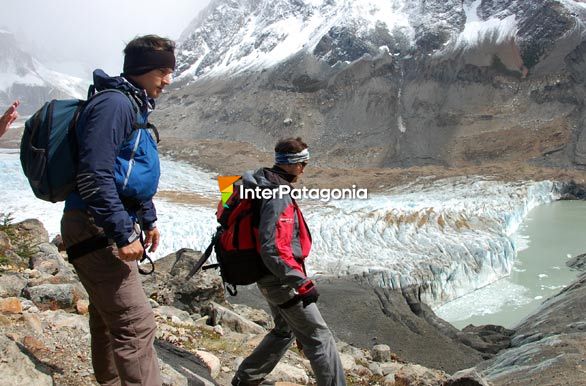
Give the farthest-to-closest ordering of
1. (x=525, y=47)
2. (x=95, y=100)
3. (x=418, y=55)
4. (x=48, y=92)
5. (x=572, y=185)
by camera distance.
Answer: (x=48, y=92) < (x=418, y=55) < (x=525, y=47) < (x=572, y=185) < (x=95, y=100)

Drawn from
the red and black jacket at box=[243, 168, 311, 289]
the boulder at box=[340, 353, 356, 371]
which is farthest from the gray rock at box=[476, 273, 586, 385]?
the red and black jacket at box=[243, 168, 311, 289]

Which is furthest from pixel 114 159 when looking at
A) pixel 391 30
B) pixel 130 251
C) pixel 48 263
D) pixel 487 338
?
pixel 391 30

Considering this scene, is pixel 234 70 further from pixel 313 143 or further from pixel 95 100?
pixel 95 100

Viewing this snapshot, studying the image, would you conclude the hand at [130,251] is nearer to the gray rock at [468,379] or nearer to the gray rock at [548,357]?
the gray rock at [468,379]

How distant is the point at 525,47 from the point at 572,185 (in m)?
29.9

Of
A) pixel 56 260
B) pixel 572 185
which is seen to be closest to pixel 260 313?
pixel 56 260

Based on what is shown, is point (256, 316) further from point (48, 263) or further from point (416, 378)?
point (416, 378)

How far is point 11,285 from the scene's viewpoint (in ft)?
17.5

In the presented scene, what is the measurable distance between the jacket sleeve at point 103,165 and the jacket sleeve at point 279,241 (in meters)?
0.92

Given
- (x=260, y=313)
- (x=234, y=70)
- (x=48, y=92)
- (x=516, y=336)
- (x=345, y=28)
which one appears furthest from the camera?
(x=48, y=92)

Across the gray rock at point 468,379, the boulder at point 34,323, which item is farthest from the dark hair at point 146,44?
the gray rock at point 468,379

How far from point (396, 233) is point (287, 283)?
Result: 1876 centimetres

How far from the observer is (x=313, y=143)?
59031mm

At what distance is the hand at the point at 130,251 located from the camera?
2.30 metres
